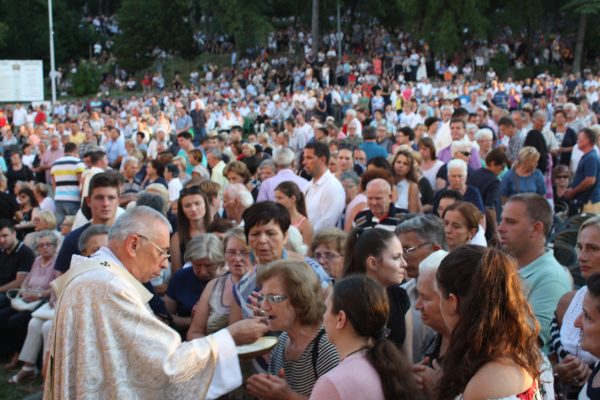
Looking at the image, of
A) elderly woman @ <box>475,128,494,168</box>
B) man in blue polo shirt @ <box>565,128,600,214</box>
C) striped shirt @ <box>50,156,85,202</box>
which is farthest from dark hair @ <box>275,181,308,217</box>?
striped shirt @ <box>50,156,85,202</box>

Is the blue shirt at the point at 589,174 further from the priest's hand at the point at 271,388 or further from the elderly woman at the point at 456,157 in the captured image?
the priest's hand at the point at 271,388

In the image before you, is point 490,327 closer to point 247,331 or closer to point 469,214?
point 247,331

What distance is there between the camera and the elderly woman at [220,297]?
16.1 feet

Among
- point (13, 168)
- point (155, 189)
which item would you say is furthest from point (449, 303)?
point (13, 168)

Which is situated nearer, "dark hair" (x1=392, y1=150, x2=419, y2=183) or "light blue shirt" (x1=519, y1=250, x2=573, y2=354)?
"light blue shirt" (x1=519, y1=250, x2=573, y2=354)

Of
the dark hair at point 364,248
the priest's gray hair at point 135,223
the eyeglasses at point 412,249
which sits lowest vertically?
the eyeglasses at point 412,249

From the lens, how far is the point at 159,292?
6.38 m

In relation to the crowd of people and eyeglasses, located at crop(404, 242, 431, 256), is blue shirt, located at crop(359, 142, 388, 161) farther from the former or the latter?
eyeglasses, located at crop(404, 242, 431, 256)

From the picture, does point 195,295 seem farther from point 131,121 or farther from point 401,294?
point 131,121

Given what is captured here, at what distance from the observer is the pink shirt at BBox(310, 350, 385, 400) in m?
3.06

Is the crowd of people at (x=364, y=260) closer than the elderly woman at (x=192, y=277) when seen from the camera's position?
Yes

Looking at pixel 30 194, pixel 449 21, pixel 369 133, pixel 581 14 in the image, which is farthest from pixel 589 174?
pixel 581 14

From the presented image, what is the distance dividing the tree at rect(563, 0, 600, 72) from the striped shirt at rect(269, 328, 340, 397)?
123ft

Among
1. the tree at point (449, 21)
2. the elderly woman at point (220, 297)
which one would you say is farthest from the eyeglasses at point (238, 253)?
the tree at point (449, 21)
